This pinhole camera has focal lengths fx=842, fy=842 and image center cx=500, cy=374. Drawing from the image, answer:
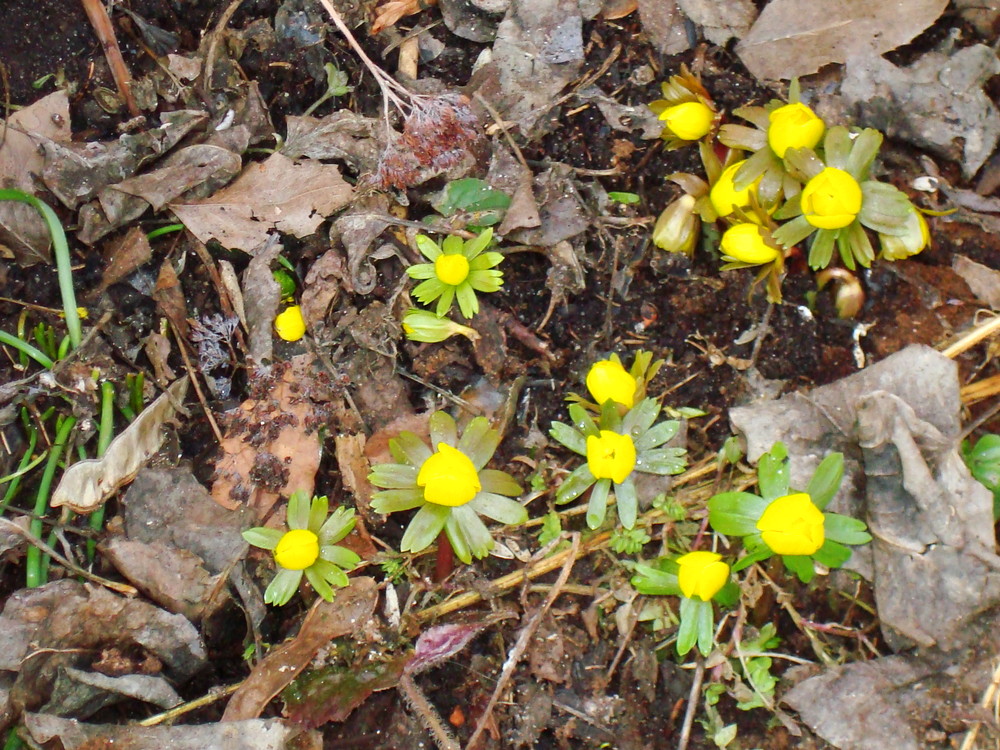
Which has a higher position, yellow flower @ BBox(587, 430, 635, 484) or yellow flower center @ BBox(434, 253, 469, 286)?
yellow flower center @ BBox(434, 253, 469, 286)

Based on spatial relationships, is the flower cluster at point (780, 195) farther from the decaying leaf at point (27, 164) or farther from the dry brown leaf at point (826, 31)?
the decaying leaf at point (27, 164)

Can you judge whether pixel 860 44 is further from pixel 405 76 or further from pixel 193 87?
pixel 193 87

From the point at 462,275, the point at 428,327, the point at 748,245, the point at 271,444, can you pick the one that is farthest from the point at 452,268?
the point at 748,245

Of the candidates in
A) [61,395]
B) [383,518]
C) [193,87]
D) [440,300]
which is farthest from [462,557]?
[193,87]

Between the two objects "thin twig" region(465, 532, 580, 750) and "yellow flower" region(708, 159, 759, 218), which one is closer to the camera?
"thin twig" region(465, 532, 580, 750)

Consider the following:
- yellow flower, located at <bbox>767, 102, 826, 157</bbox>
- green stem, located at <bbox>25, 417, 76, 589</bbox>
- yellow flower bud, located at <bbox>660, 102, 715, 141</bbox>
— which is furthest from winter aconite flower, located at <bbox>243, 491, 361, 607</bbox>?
yellow flower, located at <bbox>767, 102, 826, 157</bbox>

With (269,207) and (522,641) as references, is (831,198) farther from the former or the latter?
(269,207)

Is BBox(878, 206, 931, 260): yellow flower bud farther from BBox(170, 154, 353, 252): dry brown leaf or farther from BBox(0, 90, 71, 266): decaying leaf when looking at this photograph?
BBox(0, 90, 71, 266): decaying leaf
